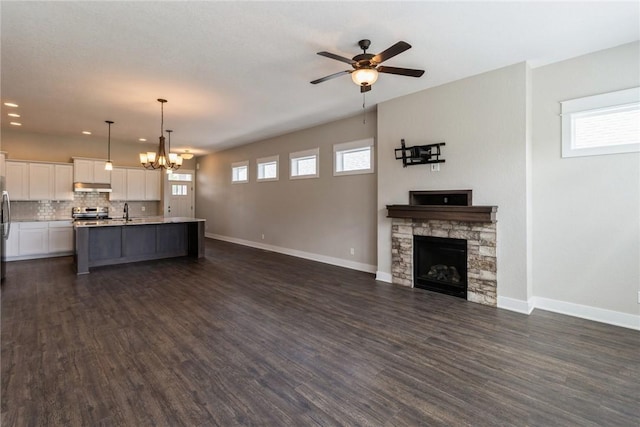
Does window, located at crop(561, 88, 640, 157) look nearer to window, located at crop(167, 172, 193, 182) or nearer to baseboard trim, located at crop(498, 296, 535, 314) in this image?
baseboard trim, located at crop(498, 296, 535, 314)

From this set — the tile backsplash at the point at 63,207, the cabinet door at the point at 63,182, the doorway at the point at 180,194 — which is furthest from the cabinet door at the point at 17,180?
the doorway at the point at 180,194

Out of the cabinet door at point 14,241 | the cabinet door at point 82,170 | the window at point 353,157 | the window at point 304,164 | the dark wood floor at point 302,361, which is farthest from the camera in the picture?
the cabinet door at point 82,170

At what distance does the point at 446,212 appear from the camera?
422cm

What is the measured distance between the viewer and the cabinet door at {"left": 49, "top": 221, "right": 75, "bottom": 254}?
7012 millimetres

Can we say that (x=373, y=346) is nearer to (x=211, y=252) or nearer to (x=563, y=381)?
(x=563, y=381)

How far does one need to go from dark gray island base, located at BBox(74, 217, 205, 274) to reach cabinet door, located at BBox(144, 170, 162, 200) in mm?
2492

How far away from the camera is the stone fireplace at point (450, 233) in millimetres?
3972

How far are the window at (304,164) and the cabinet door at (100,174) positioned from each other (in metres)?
5.16

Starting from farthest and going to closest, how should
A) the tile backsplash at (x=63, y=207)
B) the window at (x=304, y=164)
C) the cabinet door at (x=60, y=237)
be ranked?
the tile backsplash at (x=63, y=207), the cabinet door at (x=60, y=237), the window at (x=304, y=164)

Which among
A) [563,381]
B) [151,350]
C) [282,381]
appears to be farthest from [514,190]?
[151,350]

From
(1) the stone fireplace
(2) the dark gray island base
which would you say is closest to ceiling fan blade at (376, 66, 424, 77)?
(1) the stone fireplace

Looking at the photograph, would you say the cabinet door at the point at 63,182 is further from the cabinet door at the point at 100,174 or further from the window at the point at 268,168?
the window at the point at 268,168

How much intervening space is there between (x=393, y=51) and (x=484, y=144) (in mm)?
2129

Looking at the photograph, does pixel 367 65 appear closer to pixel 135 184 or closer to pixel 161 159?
pixel 161 159
